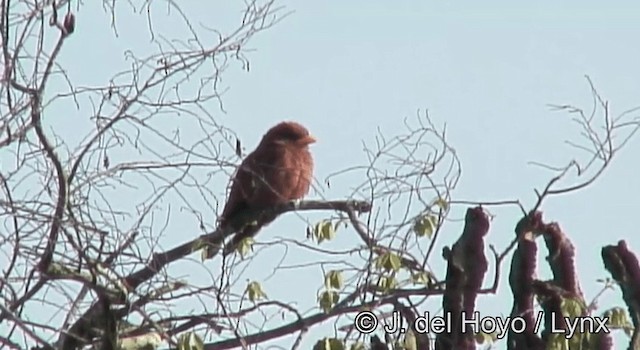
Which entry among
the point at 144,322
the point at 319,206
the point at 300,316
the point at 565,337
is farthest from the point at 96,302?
the point at 565,337

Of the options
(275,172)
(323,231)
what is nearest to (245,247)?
(323,231)

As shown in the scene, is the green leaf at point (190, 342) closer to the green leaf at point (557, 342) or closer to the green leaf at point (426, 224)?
the green leaf at point (426, 224)

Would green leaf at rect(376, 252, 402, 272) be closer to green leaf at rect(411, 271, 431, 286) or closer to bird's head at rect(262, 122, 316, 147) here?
green leaf at rect(411, 271, 431, 286)

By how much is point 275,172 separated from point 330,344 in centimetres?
271

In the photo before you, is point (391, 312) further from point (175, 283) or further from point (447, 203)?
point (175, 283)

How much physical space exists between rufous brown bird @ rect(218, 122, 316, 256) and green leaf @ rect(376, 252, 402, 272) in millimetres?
1496

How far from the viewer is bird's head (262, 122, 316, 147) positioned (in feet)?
27.9

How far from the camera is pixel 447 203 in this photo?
5836 millimetres

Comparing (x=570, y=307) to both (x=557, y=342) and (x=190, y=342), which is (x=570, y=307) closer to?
(x=557, y=342)

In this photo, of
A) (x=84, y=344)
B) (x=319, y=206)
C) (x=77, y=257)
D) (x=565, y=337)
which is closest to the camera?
(x=565, y=337)

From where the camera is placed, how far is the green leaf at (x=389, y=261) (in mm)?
5714

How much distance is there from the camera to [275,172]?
8180mm

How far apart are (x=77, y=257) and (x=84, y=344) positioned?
491 mm

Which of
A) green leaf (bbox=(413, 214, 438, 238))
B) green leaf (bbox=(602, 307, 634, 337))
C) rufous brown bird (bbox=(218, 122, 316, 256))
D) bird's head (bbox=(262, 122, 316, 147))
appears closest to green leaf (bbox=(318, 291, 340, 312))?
green leaf (bbox=(413, 214, 438, 238))
